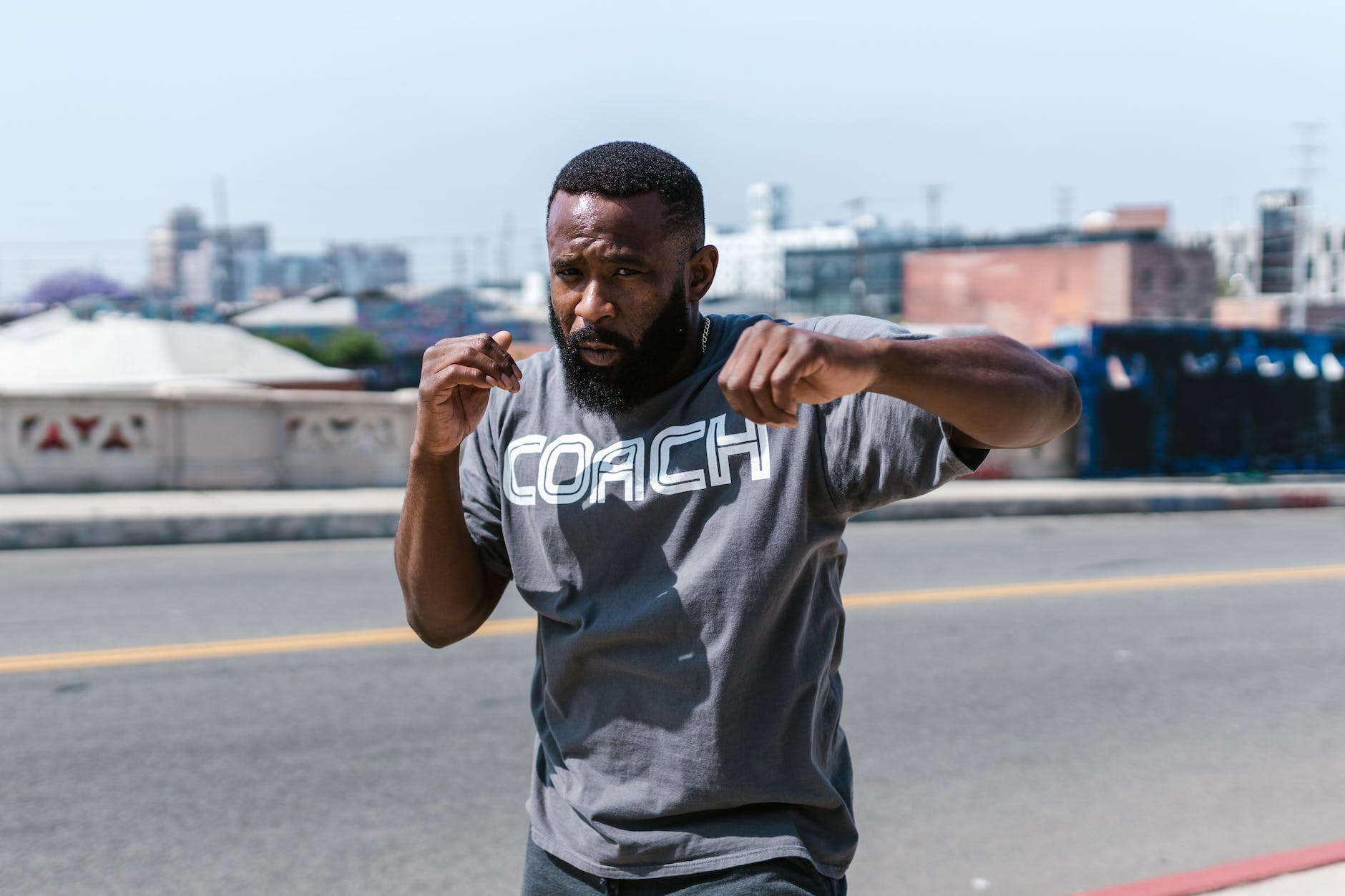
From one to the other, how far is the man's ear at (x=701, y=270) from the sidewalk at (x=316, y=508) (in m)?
8.55

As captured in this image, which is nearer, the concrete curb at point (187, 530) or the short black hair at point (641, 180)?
the short black hair at point (641, 180)

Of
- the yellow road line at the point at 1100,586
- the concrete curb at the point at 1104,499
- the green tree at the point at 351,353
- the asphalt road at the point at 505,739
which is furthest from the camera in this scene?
the green tree at the point at 351,353

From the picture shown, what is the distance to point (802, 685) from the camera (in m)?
1.92

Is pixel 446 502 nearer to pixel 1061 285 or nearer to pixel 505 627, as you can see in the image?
pixel 505 627

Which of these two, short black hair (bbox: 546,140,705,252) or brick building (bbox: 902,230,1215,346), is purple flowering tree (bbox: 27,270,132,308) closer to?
brick building (bbox: 902,230,1215,346)

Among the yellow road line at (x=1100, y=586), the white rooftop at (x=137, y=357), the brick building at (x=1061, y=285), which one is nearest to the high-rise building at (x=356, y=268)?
the brick building at (x=1061, y=285)

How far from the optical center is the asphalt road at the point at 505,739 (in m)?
4.48

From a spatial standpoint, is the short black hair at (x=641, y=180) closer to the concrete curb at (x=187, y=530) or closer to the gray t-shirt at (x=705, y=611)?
the gray t-shirt at (x=705, y=611)

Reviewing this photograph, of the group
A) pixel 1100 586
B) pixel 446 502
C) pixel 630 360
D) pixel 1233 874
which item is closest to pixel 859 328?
pixel 630 360

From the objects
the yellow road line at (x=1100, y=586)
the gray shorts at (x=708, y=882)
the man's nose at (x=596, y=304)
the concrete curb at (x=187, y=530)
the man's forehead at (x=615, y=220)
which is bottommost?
the yellow road line at (x=1100, y=586)

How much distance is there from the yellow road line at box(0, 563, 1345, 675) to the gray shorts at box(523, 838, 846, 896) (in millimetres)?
3353

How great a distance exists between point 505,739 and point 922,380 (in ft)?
14.2

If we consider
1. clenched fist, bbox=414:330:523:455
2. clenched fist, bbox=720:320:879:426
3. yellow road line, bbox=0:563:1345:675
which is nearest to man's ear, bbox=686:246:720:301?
clenched fist, bbox=414:330:523:455

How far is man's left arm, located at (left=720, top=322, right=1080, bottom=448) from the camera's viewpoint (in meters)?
1.55
